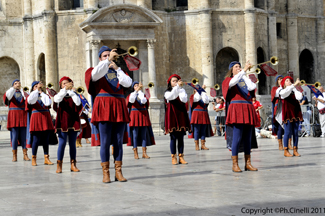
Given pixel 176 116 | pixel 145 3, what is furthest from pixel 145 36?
pixel 176 116

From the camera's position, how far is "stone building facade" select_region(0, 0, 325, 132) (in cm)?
2612

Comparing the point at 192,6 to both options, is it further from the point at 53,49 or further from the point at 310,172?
the point at 310,172

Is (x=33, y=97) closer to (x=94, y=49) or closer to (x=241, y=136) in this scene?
(x=241, y=136)

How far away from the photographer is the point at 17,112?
13133 mm

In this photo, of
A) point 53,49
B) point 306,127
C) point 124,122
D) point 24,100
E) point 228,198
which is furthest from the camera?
point 53,49

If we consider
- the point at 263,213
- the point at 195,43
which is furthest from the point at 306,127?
the point at 263,213

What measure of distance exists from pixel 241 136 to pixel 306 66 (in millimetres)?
26040

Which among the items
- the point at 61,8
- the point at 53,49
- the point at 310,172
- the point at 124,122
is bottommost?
the point at 310,172

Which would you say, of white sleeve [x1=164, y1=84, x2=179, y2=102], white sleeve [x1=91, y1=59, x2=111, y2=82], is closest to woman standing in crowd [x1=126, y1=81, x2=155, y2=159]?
white sleeve [x1=164, y1=84, x2=179, y2=102]

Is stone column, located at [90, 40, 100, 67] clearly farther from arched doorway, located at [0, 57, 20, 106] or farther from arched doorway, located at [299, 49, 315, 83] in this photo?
arched doorway, located at [299, 49, 315, 83]

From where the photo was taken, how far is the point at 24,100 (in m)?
13.4

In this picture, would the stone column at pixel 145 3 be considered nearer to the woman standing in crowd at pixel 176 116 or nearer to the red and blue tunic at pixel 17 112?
the red and blue tunic at pixel 17 112

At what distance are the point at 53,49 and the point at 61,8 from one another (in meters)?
2.19

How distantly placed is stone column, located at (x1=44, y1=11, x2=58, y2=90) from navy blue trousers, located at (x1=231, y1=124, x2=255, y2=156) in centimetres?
1950
